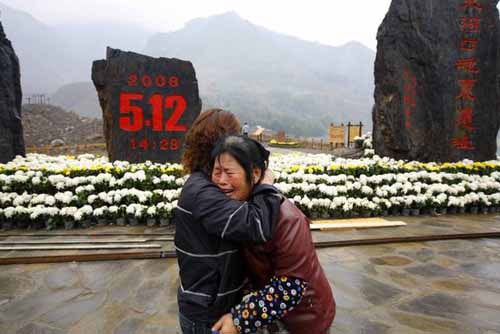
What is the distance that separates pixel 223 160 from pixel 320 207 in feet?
14.1

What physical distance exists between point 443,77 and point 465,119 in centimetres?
112

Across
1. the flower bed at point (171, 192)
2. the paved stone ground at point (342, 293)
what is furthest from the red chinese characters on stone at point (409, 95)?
the paved stone ground at point (342, 293)

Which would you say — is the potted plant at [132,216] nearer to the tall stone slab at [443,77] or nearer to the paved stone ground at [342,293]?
the paved stone ground at [342,293]

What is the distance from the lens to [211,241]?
1.25m

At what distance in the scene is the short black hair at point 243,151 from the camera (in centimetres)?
126

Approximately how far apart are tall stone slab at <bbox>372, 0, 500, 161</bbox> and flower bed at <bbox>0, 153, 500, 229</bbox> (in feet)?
4.53

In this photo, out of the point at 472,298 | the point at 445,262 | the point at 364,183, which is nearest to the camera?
the point at 472,298

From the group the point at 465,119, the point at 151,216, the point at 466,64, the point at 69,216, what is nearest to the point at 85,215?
the point at 69,216

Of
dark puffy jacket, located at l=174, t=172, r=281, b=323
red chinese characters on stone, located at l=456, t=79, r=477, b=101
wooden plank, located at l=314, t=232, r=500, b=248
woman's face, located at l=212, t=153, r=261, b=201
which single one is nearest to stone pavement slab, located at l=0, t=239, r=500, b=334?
wooden plank, located at l=314, t=232, r=500, b=248

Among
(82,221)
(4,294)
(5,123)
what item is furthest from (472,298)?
(5,123)

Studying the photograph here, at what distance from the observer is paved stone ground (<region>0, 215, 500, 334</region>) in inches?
99.7

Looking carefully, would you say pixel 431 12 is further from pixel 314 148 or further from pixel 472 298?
pixel 314 148

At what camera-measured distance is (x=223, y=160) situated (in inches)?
50.0

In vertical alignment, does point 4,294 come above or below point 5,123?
below
